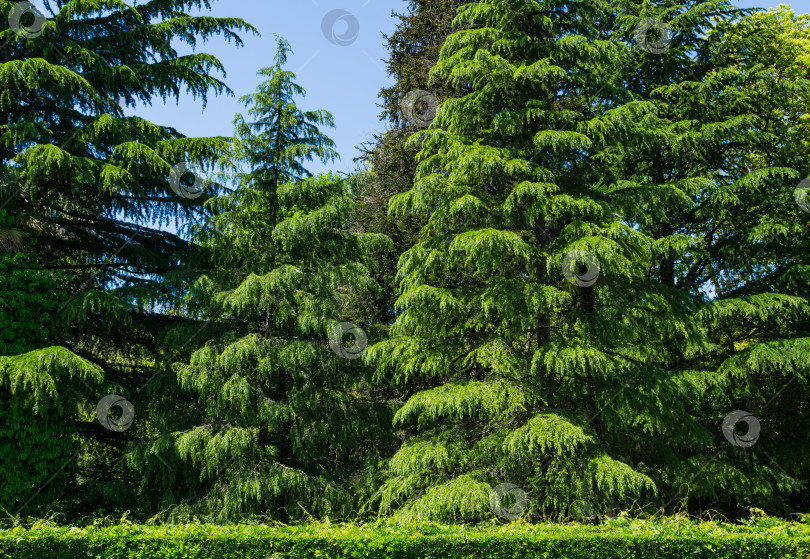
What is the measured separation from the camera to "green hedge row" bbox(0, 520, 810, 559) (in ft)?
20.3

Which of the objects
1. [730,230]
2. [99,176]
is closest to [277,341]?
[99,176]

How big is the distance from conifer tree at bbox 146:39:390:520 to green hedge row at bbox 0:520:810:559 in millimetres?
2956

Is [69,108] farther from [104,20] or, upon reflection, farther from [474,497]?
[474,497]

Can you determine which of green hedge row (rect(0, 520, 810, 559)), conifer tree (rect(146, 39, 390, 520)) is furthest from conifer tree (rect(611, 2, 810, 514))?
conifer tree (rect(146, 39, 390, 520))

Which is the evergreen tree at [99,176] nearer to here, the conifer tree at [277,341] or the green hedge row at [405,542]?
the conifer tree at [277,341]

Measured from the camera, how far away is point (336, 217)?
1119cm

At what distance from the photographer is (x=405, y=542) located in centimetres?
634

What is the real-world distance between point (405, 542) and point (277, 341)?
4.96 m

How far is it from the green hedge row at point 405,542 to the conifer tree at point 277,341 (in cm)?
296

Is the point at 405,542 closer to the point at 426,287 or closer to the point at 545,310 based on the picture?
the point at 426,287

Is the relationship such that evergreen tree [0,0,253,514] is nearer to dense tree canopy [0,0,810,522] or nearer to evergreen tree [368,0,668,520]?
dense tree canopy [0,0,810,522]

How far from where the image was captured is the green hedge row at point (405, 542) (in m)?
6.20

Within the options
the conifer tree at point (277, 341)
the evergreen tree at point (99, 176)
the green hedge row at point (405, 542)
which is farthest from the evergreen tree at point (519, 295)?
the evergreen tree at point (99, 176)

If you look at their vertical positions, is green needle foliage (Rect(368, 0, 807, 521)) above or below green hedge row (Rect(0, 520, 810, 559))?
above
